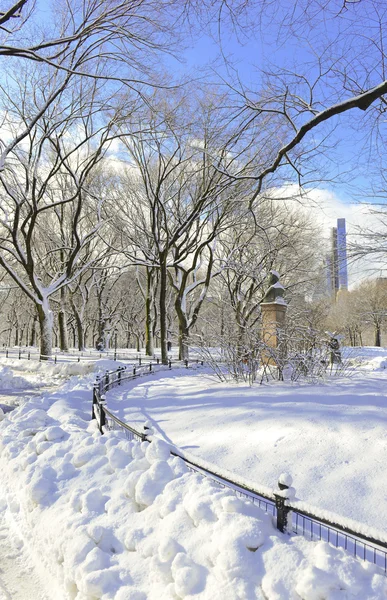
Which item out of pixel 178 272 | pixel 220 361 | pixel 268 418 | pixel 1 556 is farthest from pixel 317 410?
pixel 178 272

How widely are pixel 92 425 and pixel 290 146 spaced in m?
6.45

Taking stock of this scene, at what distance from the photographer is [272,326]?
43.9ft

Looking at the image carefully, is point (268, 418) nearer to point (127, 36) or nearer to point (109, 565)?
point (109, 565)

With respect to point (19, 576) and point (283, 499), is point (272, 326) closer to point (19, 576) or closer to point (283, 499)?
point (283, 499)

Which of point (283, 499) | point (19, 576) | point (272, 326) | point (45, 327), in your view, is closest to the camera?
point (283, 499)

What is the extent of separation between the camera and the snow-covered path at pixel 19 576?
13.0ft

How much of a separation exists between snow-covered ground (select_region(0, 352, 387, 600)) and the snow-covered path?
12 mm

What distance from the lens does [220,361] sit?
13242 mm

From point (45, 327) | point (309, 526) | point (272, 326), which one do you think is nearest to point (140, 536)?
point (309, 526)

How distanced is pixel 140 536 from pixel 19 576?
4.35 ft

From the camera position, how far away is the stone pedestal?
1199 centimetres

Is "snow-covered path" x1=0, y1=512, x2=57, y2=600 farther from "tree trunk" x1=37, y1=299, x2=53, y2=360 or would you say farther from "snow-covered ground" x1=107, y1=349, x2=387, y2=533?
"tree trunk" x1=37, y1=299, x2=53, y2=360

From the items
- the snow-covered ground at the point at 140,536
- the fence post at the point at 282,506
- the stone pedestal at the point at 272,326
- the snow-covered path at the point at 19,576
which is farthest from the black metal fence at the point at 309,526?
the stone pedestal at the point at 272,326

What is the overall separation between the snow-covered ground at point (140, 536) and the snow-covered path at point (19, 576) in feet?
0.04
